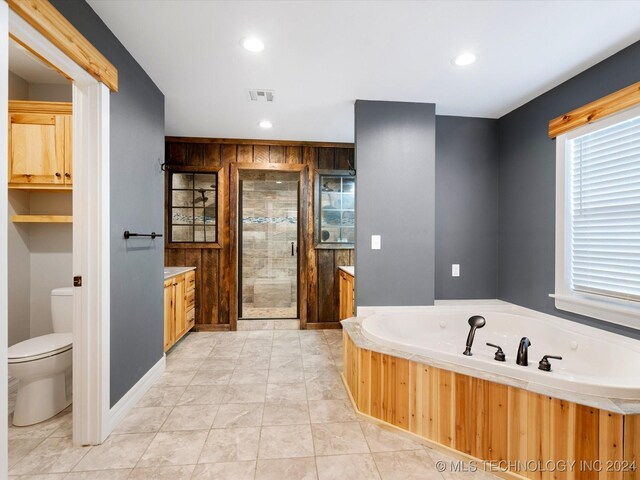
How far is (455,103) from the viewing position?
279 centimetres

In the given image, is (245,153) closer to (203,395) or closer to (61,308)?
(61,308)

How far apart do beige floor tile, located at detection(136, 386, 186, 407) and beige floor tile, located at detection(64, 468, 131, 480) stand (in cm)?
→ 65

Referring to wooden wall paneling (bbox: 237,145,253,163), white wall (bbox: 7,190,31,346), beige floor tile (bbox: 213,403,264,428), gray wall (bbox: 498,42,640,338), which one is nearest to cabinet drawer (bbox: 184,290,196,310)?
white wall (bbox: 7,190,31,346)

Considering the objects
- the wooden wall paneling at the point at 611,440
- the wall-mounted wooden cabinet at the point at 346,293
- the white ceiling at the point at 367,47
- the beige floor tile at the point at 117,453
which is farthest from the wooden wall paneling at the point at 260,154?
the wooden wall paneling at the point at 611,440

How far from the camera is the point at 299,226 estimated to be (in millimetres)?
4148

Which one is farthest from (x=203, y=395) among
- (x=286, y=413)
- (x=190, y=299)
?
(x=190, y=299)

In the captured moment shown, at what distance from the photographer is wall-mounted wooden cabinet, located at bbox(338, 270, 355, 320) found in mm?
3360

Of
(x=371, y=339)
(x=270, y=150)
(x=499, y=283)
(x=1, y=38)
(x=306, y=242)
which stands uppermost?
(x=270, y=150)

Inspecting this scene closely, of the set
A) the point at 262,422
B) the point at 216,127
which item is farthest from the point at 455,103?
the point at 262,422

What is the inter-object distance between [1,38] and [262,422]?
2320mm

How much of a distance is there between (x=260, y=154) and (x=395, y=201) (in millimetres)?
2157

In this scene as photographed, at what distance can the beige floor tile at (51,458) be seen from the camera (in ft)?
5.27

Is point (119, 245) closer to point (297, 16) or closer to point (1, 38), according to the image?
point (1, 38)

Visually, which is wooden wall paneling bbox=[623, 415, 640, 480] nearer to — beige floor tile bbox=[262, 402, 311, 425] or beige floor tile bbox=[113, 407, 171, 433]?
beige floor tile bbox=[262, 402, 311, 425]
